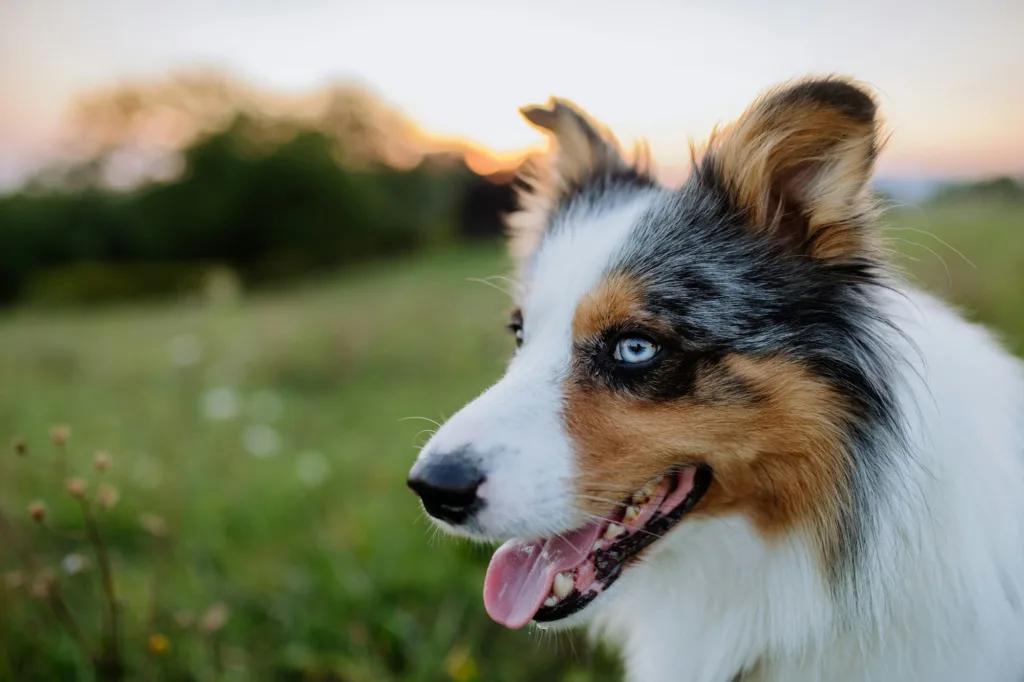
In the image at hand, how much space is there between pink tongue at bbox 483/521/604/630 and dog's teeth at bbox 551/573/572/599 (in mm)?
14

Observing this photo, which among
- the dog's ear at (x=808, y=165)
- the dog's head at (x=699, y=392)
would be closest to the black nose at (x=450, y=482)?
the dog's head at (x=699, y=392)

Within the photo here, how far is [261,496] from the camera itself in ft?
16.0

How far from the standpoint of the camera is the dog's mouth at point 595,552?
6.79 ft

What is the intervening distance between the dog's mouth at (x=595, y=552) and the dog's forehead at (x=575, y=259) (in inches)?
21.6

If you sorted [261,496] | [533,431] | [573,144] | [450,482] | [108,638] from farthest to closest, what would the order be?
[261,496] < [108,638] < [573,144] < [533,431] < [450,482]

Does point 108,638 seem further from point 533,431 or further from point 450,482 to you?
point 533,431

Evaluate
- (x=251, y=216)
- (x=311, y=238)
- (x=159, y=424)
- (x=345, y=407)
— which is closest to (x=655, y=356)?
(x=159, y=424)

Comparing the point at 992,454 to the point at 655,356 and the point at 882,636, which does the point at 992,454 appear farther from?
the point at 655,356

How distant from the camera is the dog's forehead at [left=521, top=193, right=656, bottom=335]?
224 centimetres

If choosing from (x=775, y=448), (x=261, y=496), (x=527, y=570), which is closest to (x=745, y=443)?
(x=775, y=448)

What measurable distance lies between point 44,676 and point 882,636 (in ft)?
10.6

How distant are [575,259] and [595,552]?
2.95ft

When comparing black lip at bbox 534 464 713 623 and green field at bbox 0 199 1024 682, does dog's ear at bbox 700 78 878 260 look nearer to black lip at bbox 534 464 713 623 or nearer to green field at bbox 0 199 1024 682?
green field at bbox 0 199 1024 682

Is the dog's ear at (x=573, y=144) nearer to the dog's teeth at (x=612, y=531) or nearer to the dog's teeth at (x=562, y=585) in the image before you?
the dog's teeth at (x=612, y=531)
